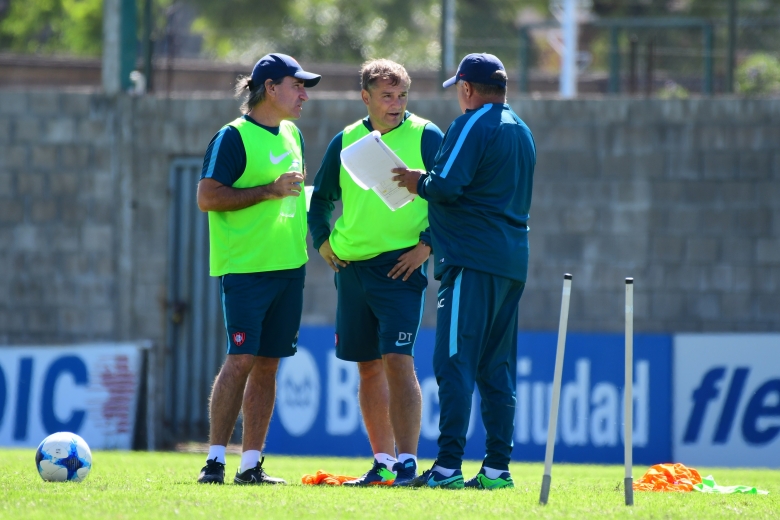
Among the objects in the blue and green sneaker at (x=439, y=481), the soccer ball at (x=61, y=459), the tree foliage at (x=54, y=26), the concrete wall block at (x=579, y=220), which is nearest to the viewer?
the blue and green sneaker at (x=439, y=481)

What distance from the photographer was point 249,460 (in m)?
6.04

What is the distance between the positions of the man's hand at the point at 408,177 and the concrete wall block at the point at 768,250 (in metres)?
6.62

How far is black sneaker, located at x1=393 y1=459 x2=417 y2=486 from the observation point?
19.3 ft

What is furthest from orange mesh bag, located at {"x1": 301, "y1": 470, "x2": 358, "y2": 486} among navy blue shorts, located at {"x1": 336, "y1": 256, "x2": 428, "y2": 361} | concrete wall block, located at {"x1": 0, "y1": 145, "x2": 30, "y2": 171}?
concrete wall block, located at {"x1": 0, "y1": 145, "x2": 30, "y2": 171}

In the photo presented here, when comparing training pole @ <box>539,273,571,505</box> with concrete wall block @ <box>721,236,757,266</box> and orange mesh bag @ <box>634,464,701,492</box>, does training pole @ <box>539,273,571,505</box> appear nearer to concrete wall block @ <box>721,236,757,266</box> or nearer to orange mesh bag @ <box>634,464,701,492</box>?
orange mesh bag @ <box>634,464,701,492</box>

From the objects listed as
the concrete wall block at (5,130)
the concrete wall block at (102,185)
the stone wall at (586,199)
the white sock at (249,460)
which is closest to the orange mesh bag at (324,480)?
the white sock at (249,460)

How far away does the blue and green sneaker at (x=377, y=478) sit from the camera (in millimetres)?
6047

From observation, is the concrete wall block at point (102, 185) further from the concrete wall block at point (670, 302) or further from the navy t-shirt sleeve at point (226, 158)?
the navy t-shirt sleeve at point (226, 158)

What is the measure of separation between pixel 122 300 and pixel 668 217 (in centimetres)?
591

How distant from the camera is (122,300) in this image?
40.3ft

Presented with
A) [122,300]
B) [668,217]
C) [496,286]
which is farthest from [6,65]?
[496,286]

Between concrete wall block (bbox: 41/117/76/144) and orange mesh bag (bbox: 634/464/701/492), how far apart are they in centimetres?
807

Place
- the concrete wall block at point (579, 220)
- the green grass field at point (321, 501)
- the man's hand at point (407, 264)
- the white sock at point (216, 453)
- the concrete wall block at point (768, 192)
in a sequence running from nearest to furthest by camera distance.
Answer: the green grass field at point (321, 501) → the white sock at point (216, 453) → the man's hand at point (407, 264) → the concrete wall block at point (768, 192) → the concrete wall block at point (579, 220)

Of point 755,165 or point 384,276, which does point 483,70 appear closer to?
point 384,276
